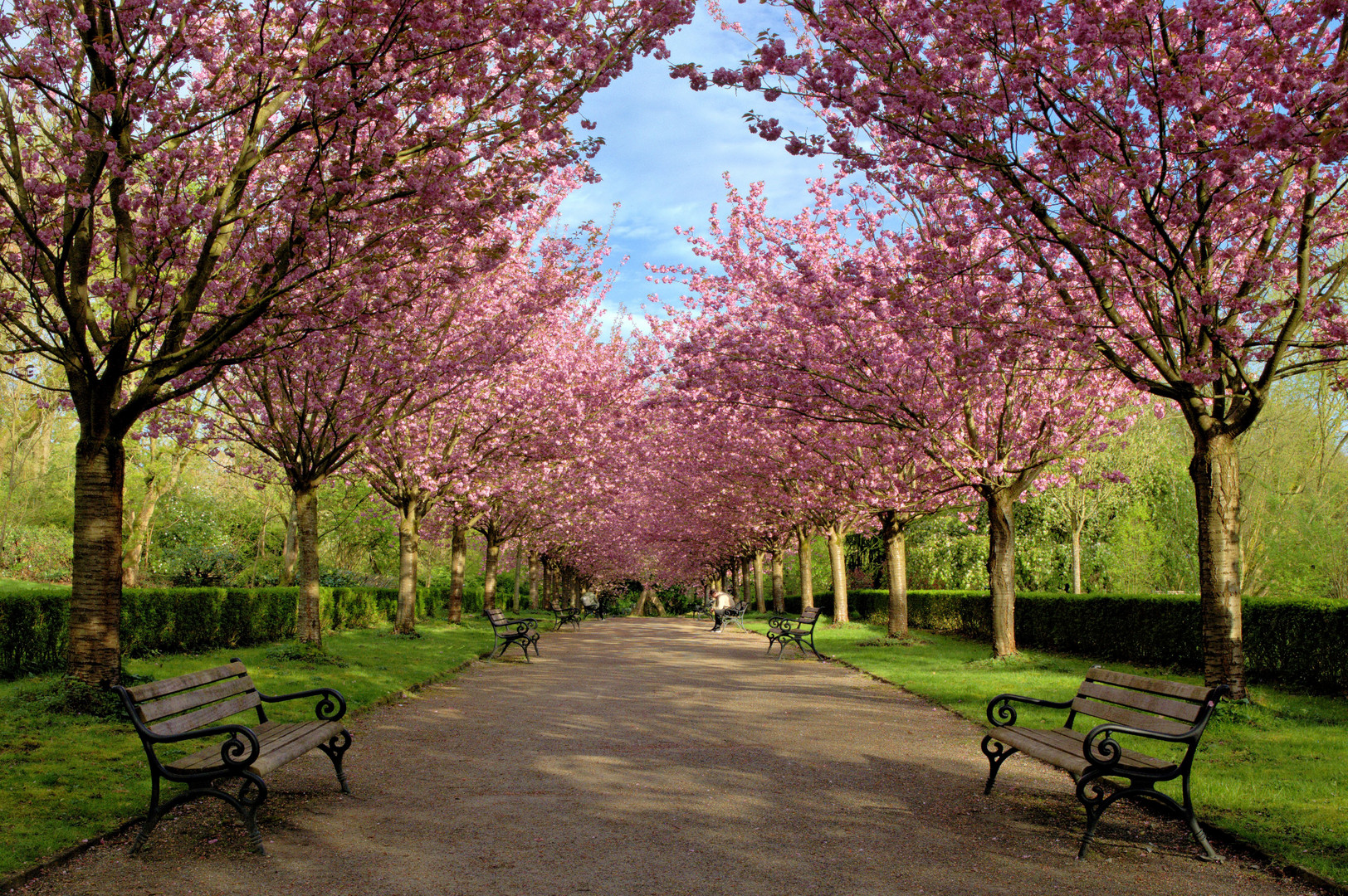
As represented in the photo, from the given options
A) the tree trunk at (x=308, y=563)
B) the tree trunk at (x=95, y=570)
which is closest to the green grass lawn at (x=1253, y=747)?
the tree trunk at (x=95, y=570)

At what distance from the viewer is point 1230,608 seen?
1012 centimetres

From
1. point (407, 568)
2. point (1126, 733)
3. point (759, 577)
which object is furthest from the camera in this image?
point (759, 577)

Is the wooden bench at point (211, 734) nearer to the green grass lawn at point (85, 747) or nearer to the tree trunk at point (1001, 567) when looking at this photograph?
the green grass lawn at point (85, 747)

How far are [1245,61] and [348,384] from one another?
42.5 ft

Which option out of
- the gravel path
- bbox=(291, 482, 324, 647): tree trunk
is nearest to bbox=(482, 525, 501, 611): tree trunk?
bbox=(291, 482, 324, 647): tree trunk

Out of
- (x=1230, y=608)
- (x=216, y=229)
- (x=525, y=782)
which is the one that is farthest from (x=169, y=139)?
(x=1230, y=608)

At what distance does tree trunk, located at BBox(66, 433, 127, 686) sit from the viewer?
909 cm

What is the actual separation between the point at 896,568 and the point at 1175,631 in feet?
26.5

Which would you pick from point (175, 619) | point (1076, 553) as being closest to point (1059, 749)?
point (175, 619)

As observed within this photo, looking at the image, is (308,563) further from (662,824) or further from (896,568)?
(896,568)

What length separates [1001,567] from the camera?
16844 millimetres

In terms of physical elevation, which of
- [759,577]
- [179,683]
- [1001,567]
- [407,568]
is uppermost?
[1001,567]

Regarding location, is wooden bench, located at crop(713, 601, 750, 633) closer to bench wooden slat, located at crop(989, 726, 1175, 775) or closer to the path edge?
bench wooden slat, located at crop(989, 726, 1175, 775)

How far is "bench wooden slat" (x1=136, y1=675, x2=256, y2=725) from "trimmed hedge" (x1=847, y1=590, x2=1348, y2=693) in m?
12.6
